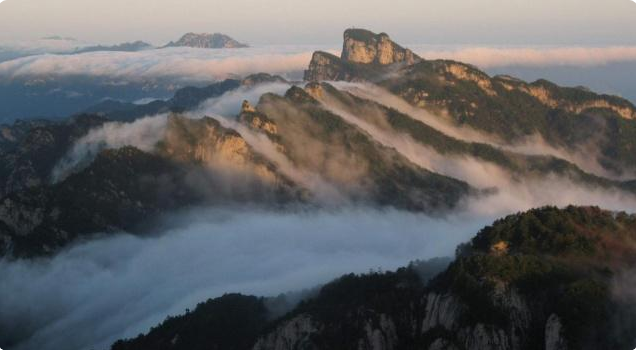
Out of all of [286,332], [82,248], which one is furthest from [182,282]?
[286,332]

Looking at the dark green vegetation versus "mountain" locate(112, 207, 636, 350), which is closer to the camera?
"mountain" locate(112, 207, 636, 350)

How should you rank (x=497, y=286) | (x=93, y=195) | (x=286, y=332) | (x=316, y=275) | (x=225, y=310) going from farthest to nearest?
(x=93, y=195), (x=316, y=275), (x=225, y=310), (x=286, y=332), (x=497, y=286)

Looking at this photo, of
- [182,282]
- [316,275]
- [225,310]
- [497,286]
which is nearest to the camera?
[497,286]

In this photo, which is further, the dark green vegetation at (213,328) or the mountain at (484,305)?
the dark green vegetation at (213,328)

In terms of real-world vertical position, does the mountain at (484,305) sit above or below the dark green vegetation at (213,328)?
above

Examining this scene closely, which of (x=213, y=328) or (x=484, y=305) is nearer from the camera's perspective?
(x=484, y=305)

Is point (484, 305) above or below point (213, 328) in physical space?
above

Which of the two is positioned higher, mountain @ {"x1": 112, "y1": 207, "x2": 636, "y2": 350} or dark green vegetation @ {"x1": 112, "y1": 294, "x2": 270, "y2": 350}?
mountain @ {"x1": 112, "y1": 207, "x2": 636, "y2": 350}

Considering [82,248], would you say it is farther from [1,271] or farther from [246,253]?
[246,253]
